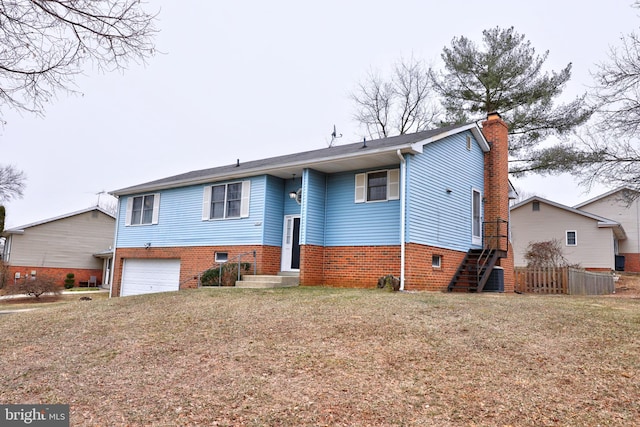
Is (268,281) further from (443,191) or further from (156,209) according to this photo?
(156,209)

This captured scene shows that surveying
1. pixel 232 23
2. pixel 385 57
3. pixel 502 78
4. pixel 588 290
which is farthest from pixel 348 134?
pixel 232 23

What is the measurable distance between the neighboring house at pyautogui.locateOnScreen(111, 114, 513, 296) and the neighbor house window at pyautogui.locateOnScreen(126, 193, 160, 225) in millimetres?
166

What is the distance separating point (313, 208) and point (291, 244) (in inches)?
69.2

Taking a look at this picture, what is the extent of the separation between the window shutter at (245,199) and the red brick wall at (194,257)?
1156mm

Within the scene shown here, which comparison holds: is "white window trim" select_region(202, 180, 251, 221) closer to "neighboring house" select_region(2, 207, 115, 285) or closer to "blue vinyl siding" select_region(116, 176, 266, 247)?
"blue vinyl siding" select_region(116, 176, 266, 247)

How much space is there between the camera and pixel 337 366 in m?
5.40

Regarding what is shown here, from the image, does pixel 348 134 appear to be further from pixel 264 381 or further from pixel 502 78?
pixel 264 381

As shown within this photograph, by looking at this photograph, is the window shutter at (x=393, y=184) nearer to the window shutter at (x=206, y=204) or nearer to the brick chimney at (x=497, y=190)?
the brick chimney at (x=497, y=190)

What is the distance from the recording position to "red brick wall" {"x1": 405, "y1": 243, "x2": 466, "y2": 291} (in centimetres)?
1244

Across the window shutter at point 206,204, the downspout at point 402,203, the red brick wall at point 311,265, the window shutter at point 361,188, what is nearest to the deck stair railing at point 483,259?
the downspout at point 402,203

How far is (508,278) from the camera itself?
54.9ft

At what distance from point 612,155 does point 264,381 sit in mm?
14785

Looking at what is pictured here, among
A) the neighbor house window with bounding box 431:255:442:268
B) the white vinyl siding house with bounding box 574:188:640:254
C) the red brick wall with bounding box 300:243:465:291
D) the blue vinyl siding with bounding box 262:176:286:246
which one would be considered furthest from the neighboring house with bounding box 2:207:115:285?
the white vinyl siding house with bounding box 574:188:640:254

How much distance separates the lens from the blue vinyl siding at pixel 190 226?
1552 cm
